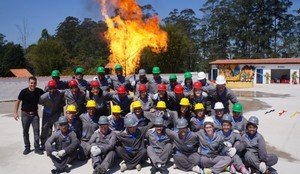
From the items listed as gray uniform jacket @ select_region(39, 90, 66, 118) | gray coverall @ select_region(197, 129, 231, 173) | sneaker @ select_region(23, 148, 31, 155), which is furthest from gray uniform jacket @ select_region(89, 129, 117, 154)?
sneaker @ select_region(23, 148, 31, 155)

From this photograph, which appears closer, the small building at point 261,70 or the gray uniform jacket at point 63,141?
the gray uniform jacket at point 63,141

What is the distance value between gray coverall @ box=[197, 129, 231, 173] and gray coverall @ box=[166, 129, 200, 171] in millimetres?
128

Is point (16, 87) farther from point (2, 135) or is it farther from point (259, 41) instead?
point (259, 41)

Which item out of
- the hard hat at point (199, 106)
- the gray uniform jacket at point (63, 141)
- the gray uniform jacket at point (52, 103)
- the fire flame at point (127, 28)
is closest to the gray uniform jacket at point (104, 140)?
the gray uniform jacket at point (63, 141)

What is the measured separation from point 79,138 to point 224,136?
3.28m

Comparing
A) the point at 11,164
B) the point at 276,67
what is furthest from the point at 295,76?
the point at 11,164

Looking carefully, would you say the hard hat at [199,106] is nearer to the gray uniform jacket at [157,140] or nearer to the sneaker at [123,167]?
the gray uniform jacket at [157,140]

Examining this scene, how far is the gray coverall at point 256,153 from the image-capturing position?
5.55 metres

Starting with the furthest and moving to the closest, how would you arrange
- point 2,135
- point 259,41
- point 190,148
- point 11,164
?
point 259,41 < point 2,135 < point 11,164 < point 190,148

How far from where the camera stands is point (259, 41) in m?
52.0

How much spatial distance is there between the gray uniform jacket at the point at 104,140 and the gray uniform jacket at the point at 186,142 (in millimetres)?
1183

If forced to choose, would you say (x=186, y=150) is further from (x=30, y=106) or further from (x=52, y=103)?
(x=30, y=106)

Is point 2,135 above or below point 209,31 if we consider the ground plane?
below

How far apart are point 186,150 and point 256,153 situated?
4.53 ft
